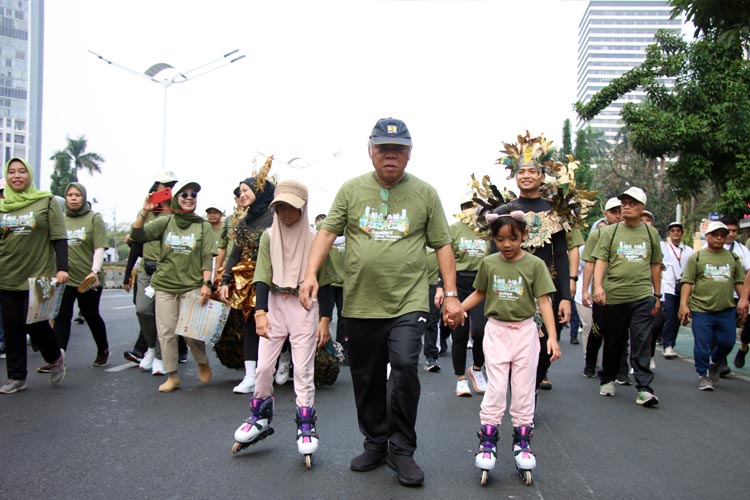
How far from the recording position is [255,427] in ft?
16.0

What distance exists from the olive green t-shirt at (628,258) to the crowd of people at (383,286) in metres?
0.02

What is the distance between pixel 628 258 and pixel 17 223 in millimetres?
6206

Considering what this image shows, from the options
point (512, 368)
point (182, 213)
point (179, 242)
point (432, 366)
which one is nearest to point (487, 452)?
point (512, 368)

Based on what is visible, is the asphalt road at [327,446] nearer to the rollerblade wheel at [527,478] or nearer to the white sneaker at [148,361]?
the rollerblade wheel at [527,478]

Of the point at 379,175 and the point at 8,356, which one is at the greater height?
the point at 379,175

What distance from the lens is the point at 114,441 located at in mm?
5180

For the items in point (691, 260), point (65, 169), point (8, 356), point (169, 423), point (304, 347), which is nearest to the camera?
point (304, 347)

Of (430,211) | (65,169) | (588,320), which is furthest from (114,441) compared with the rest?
(65,169)

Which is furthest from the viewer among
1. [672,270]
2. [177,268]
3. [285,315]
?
[672,270]

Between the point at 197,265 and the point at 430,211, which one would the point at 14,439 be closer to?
the point at 197,265

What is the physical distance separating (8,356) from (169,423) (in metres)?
2.20

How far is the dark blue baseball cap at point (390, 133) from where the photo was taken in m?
4.48

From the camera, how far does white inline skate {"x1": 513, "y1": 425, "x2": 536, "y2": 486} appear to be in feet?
14.6

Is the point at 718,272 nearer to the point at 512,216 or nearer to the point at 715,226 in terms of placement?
the point at 715,226
